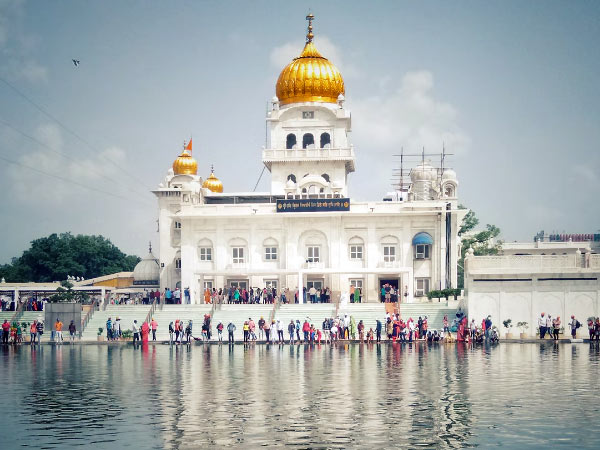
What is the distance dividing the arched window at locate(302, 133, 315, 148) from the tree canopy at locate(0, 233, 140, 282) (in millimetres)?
37070

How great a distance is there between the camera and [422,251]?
5431cm

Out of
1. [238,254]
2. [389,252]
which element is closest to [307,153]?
[238,254]

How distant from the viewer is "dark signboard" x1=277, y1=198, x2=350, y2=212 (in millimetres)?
53844

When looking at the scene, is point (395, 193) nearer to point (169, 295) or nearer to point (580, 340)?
point (169, 295)

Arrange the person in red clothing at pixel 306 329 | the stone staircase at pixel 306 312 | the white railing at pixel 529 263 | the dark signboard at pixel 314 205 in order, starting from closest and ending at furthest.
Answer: the person in red clothing at pixel 306 329 < the white railing at pixel 529 263 < the stone staircase at pixel 306 312 < the dark signboard at pixel 314 205

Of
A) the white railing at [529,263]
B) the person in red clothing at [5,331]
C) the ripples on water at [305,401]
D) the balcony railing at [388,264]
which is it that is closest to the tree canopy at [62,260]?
the balcony railing at [388,264]

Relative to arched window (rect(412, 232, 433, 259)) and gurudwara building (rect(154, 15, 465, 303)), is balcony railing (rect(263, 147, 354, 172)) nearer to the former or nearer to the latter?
gurudwara building (rect(154, 15, 465, 303))

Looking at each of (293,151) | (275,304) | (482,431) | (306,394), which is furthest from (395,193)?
(482,431)

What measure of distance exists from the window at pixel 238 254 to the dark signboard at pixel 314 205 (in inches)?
151

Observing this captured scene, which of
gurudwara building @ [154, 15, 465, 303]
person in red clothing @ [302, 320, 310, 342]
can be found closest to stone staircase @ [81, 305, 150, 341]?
gurudwara building @ [154, 15, 465, 303]

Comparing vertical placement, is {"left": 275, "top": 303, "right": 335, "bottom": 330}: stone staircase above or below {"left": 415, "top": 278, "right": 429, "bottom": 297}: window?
below

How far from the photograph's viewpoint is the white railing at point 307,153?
5953cm

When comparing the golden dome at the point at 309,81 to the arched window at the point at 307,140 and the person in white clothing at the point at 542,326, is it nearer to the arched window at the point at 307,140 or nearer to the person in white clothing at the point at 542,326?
the arched window at the point at 307,140

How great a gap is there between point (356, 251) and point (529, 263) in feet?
46.4
